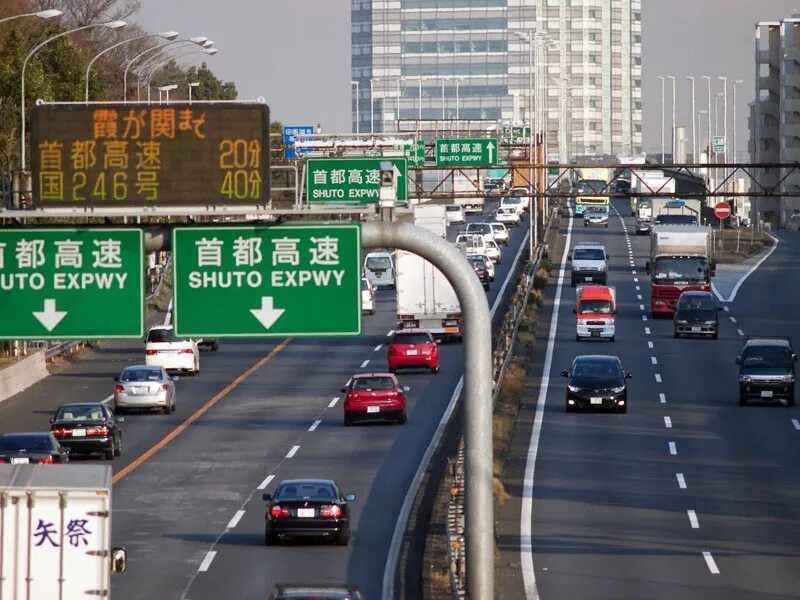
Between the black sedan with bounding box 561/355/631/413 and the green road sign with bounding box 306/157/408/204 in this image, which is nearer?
the green road sign with bounding box 306/157/408/204

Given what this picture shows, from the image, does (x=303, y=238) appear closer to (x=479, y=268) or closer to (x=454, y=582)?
(x=454, y=582)

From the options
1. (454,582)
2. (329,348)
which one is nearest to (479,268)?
(329,348)

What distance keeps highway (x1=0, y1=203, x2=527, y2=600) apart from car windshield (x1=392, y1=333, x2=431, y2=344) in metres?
1.23

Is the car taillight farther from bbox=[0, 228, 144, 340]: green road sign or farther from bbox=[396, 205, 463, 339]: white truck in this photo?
bbox=[396, 205, 463, 339]: white truck

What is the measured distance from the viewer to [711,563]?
112 ft

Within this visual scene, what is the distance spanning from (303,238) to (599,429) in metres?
37.4

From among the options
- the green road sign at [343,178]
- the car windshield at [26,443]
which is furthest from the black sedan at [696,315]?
the car windshield at [26,443]

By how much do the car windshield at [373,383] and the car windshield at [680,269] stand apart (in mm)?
30163

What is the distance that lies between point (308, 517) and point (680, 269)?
47673 millimetres

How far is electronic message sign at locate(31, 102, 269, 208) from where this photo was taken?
15938mm

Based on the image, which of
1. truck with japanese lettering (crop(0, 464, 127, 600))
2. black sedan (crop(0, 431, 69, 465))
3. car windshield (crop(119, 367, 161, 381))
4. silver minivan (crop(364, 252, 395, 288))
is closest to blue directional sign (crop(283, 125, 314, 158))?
silver minivan (crop(364, 252, 395, 288))

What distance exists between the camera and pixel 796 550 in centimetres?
3544

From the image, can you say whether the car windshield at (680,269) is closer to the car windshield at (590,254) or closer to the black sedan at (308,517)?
the car windshield at (590,254)

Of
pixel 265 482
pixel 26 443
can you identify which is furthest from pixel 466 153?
pixel 26 443
